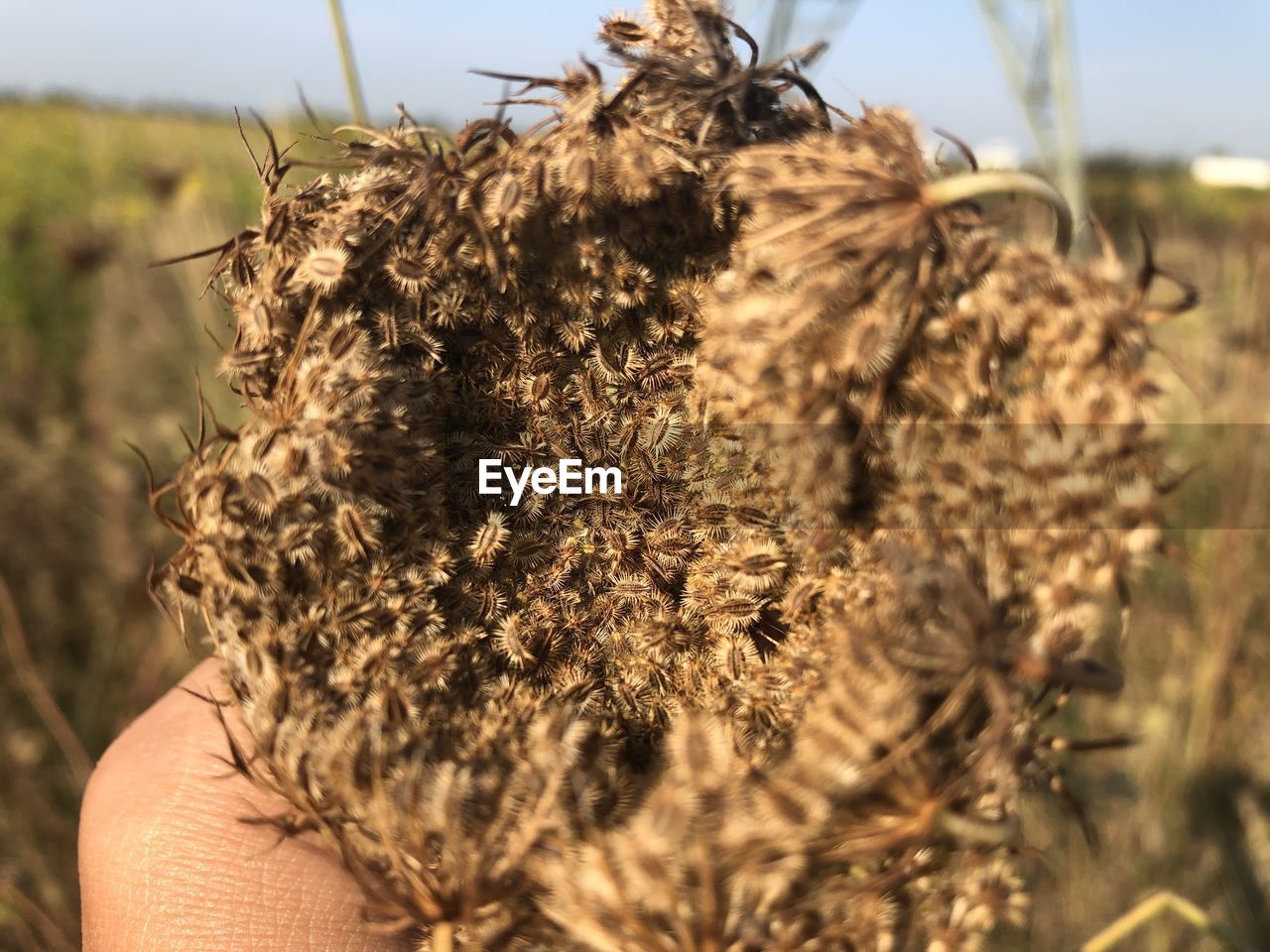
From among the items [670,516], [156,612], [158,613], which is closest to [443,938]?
[670,516]

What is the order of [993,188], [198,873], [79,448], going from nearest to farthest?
[993,188]
[198,873]
[79,448]

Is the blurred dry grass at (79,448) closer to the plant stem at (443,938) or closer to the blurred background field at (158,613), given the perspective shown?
the blurred background field at (158,613)

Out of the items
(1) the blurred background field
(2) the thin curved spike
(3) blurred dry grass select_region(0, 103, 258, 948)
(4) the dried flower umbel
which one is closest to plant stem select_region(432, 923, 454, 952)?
(4) the dried flower umbel

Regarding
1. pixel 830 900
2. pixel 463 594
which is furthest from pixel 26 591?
pixel 830 900

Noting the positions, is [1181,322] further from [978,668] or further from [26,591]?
[26,591]

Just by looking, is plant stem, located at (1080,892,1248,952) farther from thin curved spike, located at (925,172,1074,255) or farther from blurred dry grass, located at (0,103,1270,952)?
thin curved spike, located at (925,172,1074,255)

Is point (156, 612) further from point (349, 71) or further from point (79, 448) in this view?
point (349, 71)
